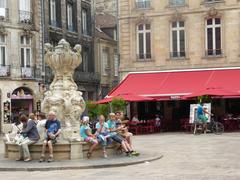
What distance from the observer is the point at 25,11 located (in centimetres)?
3666

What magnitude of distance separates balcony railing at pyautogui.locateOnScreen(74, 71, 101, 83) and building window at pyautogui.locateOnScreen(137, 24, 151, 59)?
8.74 metres

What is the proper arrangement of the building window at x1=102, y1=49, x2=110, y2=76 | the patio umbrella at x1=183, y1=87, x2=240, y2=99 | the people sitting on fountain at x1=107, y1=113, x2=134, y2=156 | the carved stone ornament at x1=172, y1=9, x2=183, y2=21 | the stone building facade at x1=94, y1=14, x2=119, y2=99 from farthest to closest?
1. the building window at x1=102, y1=49, x2=110, y2=76
2. the stone building facade at x1=94, y1=14, x2=119, y2=99
3. the carved stone ornament at x1=172, y1=9, x2=183, y2=21
4. the patio umbrella at x1=183, y1=87, x2=240, y2=99
5. the people sitting on fountain at x1=107, y1=113, x2=134, y2=156

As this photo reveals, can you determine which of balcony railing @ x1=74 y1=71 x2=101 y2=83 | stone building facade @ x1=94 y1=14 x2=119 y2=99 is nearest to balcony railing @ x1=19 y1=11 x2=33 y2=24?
balcony railing @ x1=74 y1=71 x2=101 y2=83

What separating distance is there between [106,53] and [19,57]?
12.5 metres

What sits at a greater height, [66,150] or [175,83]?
[175,83]

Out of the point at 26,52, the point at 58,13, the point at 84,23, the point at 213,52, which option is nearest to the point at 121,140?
the point at 213,52

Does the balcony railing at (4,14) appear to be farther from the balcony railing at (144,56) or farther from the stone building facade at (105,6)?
the stone building facade at (105,6)

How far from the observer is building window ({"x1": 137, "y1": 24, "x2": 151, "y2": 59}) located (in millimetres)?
33562

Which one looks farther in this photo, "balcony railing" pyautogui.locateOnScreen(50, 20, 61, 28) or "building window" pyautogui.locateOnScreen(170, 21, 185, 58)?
"balcony railing" pyautogui.locateOnScreen(50, 20, 61, 28)

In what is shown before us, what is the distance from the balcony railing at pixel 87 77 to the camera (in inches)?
1649

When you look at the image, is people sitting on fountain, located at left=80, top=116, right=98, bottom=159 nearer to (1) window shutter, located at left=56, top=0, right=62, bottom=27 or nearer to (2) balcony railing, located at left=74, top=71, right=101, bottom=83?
(1) window shutter, located at left=56, top=0, right=62, bottom=27

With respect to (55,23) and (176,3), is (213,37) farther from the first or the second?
(55,23)

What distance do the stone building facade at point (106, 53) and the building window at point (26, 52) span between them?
9852 mm

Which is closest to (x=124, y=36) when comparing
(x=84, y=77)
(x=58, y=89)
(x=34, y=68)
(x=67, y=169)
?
(x=34, y=68)
